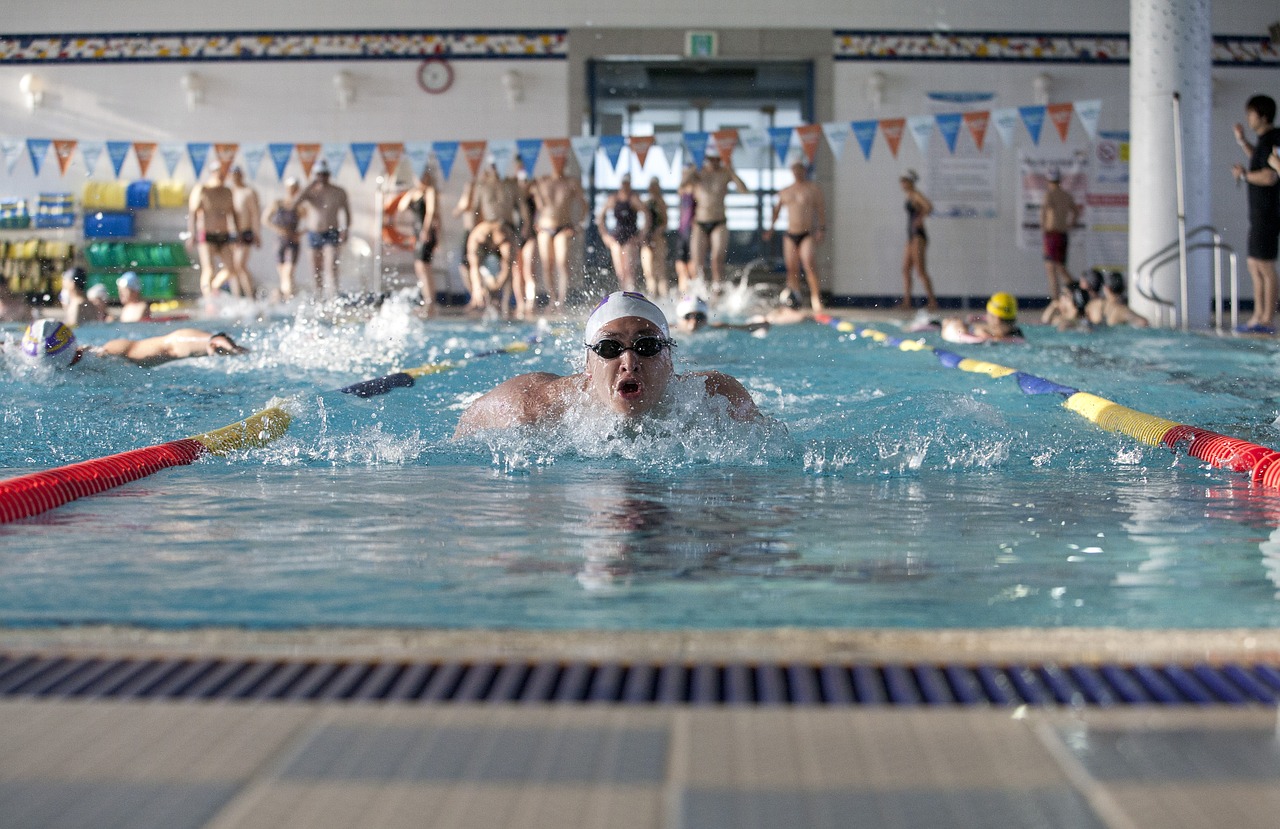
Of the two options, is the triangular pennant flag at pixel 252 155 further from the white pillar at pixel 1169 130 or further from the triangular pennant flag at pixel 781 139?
the white pillar at pixel 1169 130

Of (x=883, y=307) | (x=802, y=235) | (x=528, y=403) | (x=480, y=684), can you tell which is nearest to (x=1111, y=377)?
(x=528, y=403)

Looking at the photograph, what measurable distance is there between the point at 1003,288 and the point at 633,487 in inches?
492

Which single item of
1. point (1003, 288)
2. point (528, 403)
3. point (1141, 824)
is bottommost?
point (1141, 824)

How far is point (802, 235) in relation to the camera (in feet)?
42.6

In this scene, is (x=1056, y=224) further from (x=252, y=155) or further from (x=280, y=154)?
(x=252, y=155)

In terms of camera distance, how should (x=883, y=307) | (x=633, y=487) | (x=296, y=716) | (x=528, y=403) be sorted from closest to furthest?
(x=296, y=716), (x=633, y=487), (x=528, y=403), (x=883, y=307)

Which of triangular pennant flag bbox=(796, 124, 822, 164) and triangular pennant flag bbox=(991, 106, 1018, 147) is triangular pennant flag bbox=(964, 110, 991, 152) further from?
triangular pennant flag bbox=(796, 124, 822, 164)

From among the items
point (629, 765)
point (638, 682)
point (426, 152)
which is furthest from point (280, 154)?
point (629, 765)

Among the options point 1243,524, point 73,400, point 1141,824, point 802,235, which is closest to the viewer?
point 1141,824

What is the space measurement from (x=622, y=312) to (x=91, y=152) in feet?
40.7

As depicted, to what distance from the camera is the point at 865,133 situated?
44.7 ft

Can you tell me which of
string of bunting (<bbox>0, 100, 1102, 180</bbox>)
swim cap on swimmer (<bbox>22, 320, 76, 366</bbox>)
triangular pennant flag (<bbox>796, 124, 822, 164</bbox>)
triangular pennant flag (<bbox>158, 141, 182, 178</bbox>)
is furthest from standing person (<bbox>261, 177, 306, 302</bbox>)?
swim cap on swimmer (<bbox>22, 320, 76, 366</bbox>)

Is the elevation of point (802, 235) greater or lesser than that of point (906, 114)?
lesser

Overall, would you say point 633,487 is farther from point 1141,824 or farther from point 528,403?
point 1141,824
